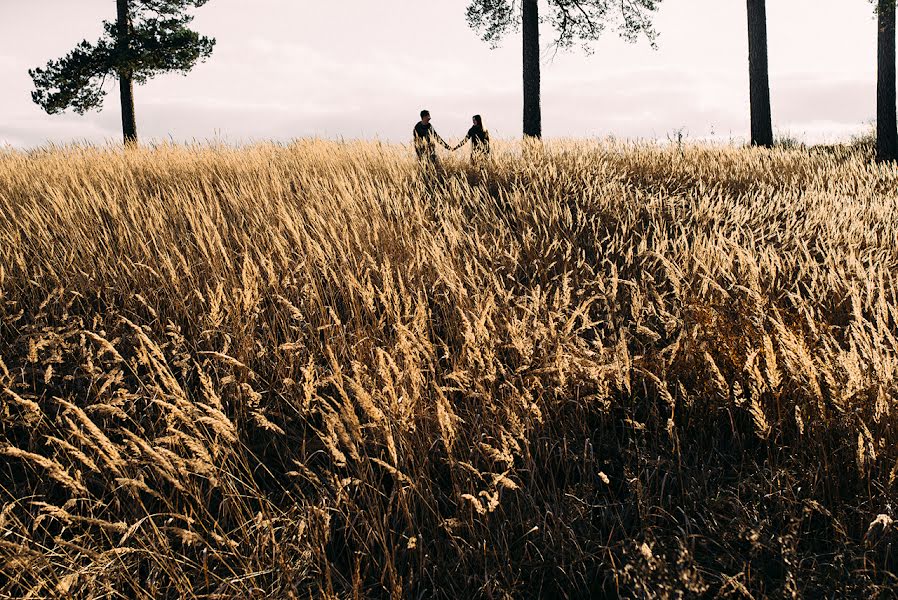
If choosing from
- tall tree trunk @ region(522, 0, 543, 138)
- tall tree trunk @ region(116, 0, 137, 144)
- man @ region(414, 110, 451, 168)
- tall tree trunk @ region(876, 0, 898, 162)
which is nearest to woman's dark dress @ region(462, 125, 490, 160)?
man @ region(414, 110, 451, 168)

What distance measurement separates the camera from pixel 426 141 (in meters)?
9.25

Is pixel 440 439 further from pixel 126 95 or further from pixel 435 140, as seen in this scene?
pixel 126 95

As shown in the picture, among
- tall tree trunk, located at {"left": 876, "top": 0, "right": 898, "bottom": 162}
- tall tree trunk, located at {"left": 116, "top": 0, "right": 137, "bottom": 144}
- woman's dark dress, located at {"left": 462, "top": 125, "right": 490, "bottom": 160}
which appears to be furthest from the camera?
tall tree trunk, located at {"left": 116, "top": 0, "right": 137, "bottom": 144}

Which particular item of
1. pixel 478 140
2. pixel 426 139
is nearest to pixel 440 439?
pixel 426 139

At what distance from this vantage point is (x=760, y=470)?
6.54 feet

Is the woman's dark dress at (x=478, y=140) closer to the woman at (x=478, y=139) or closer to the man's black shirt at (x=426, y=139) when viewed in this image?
the woman at (x=478, y=139)

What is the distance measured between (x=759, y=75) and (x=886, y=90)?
91.2 inches

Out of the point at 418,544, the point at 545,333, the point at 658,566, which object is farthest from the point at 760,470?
the point at 418,544

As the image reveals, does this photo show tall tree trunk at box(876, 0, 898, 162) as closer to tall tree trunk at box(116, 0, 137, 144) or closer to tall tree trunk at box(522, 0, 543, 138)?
tall tree trunk at box(522, 0, 543, 138)

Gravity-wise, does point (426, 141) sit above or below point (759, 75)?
below

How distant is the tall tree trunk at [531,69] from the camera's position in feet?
45.6

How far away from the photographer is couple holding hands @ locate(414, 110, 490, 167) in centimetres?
894

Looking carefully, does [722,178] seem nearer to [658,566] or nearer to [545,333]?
[545,333]

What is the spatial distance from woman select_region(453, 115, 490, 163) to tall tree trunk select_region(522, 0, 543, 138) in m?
4.10
